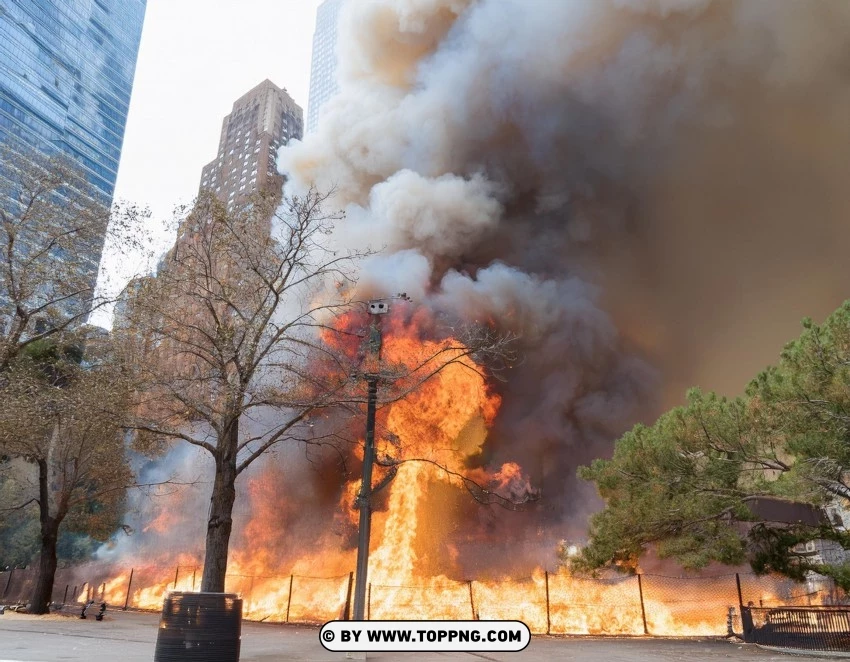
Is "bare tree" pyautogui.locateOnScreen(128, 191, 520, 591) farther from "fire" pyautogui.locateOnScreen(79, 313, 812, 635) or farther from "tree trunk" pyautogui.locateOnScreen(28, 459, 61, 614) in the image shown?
"tree trunk" pyautogui.locateOnScreen(28, 459, 61, 614)

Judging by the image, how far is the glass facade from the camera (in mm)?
83688

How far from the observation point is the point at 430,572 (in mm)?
24609

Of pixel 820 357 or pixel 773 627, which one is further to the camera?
pixel 773 627

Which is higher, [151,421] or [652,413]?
[652,413]

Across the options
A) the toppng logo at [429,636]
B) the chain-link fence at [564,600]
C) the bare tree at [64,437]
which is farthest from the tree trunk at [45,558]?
the toppng logo at [429,636]

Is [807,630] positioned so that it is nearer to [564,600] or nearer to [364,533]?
[564,600]

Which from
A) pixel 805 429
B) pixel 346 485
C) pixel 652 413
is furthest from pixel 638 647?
pixel 652 413

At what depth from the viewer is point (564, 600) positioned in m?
21.8

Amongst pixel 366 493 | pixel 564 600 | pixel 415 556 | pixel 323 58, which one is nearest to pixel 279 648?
pixel 366 493

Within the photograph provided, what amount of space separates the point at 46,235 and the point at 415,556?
1753cm

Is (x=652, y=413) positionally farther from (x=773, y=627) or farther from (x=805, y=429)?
(x=805, y=429)

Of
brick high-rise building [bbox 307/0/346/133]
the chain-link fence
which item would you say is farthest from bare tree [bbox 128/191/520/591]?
brick high-rise building [bbox 307/0/346/133]

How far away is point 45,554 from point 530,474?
→ 19172mm

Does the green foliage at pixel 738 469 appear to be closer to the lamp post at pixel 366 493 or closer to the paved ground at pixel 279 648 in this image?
the paved ground at pixel 279 648
